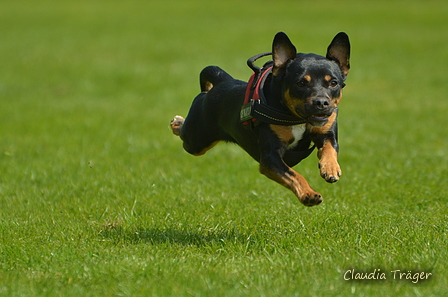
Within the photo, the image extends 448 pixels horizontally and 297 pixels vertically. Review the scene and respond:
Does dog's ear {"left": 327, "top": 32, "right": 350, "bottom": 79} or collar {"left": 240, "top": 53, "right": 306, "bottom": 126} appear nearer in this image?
collar {"left": 240, "top": 53, "right": 306, "bottom": 126}

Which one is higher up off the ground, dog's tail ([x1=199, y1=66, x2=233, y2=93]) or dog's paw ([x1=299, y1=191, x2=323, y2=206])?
dog's tail ([x1=199, y1=66, x2=233, y2=93])

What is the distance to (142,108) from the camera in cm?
1630

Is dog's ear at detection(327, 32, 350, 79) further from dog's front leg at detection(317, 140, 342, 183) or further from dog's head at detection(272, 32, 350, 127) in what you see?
dog's front leg at detection(317, 140, 342, 183)

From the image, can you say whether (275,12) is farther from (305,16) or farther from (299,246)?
(299,246)

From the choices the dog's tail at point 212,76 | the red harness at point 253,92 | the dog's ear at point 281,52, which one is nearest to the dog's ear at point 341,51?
the dog's ear at point 281,52

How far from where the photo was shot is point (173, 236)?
21.0 ft

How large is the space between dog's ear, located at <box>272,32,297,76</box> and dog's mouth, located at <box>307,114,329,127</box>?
56 centimetres

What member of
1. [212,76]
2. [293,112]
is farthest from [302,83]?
[212,76]

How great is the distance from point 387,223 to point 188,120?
2.31m

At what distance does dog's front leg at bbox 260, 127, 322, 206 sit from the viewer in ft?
18.1

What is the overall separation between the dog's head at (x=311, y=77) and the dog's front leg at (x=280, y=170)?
0.36 meters

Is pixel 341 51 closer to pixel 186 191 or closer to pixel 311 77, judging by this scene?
pixel 311 77

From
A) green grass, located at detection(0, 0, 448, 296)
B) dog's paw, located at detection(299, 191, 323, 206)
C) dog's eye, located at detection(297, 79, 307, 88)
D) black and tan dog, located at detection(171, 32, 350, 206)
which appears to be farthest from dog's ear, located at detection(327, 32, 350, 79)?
green grass, located at detection(0, 0, 448, 296)

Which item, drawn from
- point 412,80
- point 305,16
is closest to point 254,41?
point 412,80
